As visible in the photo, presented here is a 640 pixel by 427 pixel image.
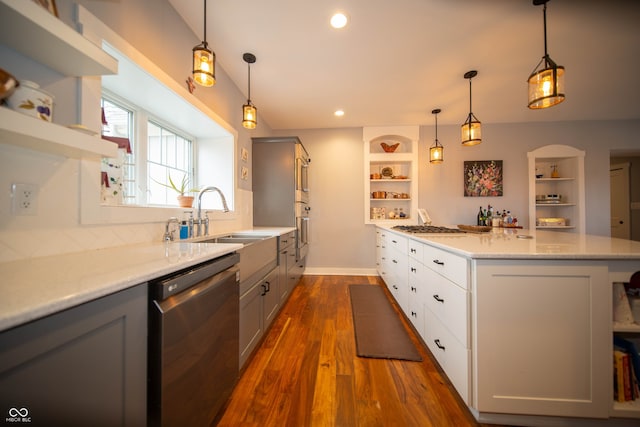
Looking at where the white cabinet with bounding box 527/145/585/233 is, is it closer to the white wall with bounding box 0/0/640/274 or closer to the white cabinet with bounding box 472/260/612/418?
the white wall with bounding box 0/0/640/274

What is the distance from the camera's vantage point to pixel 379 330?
204 cm

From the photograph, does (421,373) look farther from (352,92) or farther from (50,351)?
(352,92)

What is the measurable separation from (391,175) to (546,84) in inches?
97.9

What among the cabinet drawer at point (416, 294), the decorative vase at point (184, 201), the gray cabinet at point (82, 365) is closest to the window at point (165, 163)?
the decorative vase at point (184, 201)

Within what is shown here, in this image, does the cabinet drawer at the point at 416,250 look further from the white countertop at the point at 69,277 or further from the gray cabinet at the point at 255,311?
the white countertop at the point at 69,277

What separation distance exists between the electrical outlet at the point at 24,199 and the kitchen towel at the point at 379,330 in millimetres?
1959

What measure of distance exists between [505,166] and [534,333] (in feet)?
12.2

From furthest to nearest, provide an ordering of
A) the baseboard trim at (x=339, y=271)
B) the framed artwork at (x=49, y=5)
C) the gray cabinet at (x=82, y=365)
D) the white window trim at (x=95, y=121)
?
the baseboard trim at (x=339, y=271), the white window trim at (x=95, y=121), the framed artwork at (x=49, y=5), the gray cabinet at (x=82, y=365)

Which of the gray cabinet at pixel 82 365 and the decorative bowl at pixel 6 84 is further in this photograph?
the decorative bowl at pixel 6 84

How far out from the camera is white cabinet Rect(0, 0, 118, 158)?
27.0 inches

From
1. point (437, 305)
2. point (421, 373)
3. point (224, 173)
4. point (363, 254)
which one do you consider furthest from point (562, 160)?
point (224, 173)

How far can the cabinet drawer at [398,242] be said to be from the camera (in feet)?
7.45

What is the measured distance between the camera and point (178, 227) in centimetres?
160

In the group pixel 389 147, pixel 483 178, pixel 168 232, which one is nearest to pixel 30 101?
pixel 168 232
